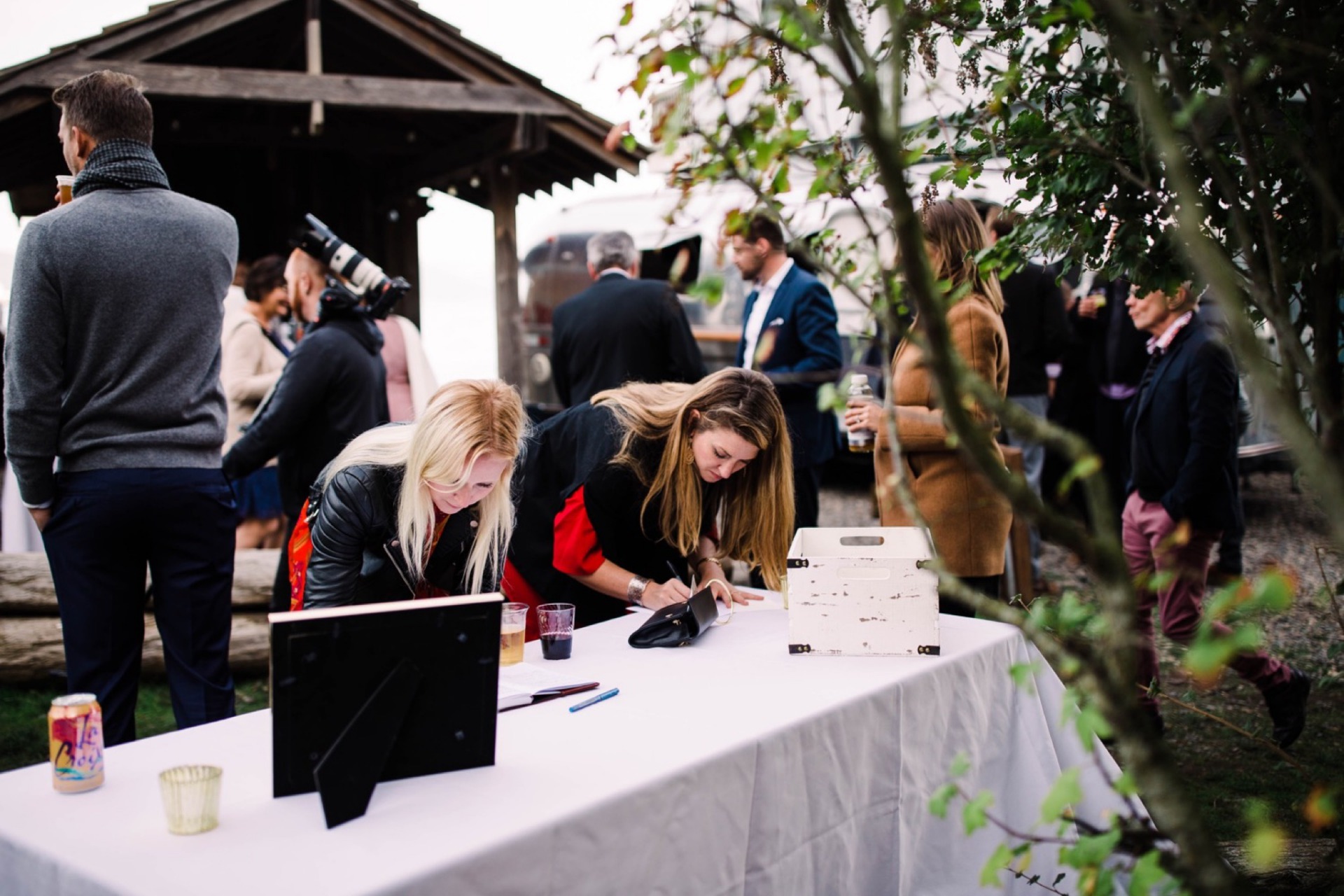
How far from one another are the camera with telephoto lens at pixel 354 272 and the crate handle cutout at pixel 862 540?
6.45 ft

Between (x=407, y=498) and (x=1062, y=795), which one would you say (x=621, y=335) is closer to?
(x=407, y=498)

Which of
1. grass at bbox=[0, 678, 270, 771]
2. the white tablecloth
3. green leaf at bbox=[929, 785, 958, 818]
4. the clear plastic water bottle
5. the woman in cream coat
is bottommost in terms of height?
grass at bbox=[0, 678, 270, 771]

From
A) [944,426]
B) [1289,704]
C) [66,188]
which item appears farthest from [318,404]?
[1289,704]

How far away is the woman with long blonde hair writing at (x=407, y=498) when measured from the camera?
2.48m

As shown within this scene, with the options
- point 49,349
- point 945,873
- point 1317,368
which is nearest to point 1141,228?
point 1317,368

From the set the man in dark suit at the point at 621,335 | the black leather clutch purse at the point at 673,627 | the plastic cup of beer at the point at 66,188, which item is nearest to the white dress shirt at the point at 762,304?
the man in dark suit at the point at 621,335

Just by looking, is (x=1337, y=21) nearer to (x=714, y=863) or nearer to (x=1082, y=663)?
(x=1082, y=663)

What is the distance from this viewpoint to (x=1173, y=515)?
3.85 m

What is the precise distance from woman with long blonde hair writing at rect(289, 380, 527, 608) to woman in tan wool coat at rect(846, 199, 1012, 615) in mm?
1252

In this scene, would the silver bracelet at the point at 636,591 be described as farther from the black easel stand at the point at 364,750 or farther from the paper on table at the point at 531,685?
the black easel stand at the point at 364,750

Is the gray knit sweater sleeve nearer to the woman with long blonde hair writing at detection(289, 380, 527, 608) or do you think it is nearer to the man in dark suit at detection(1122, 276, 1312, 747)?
the woman with long blonde hair writing at detection(289, 380, 527, 608)

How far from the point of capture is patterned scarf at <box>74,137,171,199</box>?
274 centimetres

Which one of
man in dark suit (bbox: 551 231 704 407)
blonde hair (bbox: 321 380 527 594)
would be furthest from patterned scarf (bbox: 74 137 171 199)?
man in dark suit (bbox: 551 231 704 407)

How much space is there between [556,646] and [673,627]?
0.96 ft
